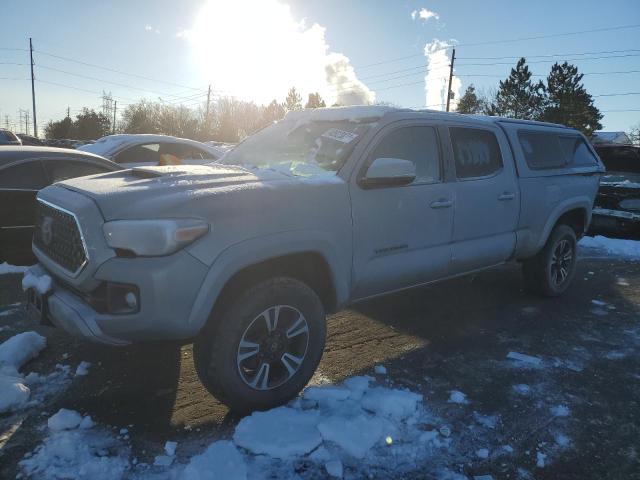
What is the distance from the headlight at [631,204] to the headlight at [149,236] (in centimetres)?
801

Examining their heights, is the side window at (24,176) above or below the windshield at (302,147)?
below

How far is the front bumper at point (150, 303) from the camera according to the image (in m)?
2.43

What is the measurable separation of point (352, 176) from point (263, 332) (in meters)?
1.21

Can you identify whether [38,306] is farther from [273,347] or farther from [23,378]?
[273,347]

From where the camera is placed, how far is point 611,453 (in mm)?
2719

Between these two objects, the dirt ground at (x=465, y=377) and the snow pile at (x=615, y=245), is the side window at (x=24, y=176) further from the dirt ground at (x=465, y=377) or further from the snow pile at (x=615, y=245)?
the snow pile at (x=615, y=245)

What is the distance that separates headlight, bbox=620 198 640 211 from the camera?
790cm

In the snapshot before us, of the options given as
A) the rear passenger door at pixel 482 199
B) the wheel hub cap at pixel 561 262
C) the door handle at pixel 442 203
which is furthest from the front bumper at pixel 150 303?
the wheel hub cap at pixel 561 262

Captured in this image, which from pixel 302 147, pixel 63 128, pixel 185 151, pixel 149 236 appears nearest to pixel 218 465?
pixel 149 236

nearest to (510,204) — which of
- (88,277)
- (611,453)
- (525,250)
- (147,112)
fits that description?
(525,250)

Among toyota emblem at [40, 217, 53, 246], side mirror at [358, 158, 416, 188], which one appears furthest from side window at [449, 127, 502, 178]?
toyota emblem at [40, 217, 53, 246]

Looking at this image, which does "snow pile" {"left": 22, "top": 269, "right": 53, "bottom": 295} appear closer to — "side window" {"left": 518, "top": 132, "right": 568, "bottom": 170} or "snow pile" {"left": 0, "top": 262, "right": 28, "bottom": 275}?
"snow pile" {"left": 0, "top": 262, "right": 28, "bottom": 275}

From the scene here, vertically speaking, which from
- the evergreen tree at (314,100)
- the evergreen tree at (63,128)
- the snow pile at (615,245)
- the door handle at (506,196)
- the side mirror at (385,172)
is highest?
the evergreen tree at (314,100)

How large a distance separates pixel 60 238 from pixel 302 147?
1804 millimetres
